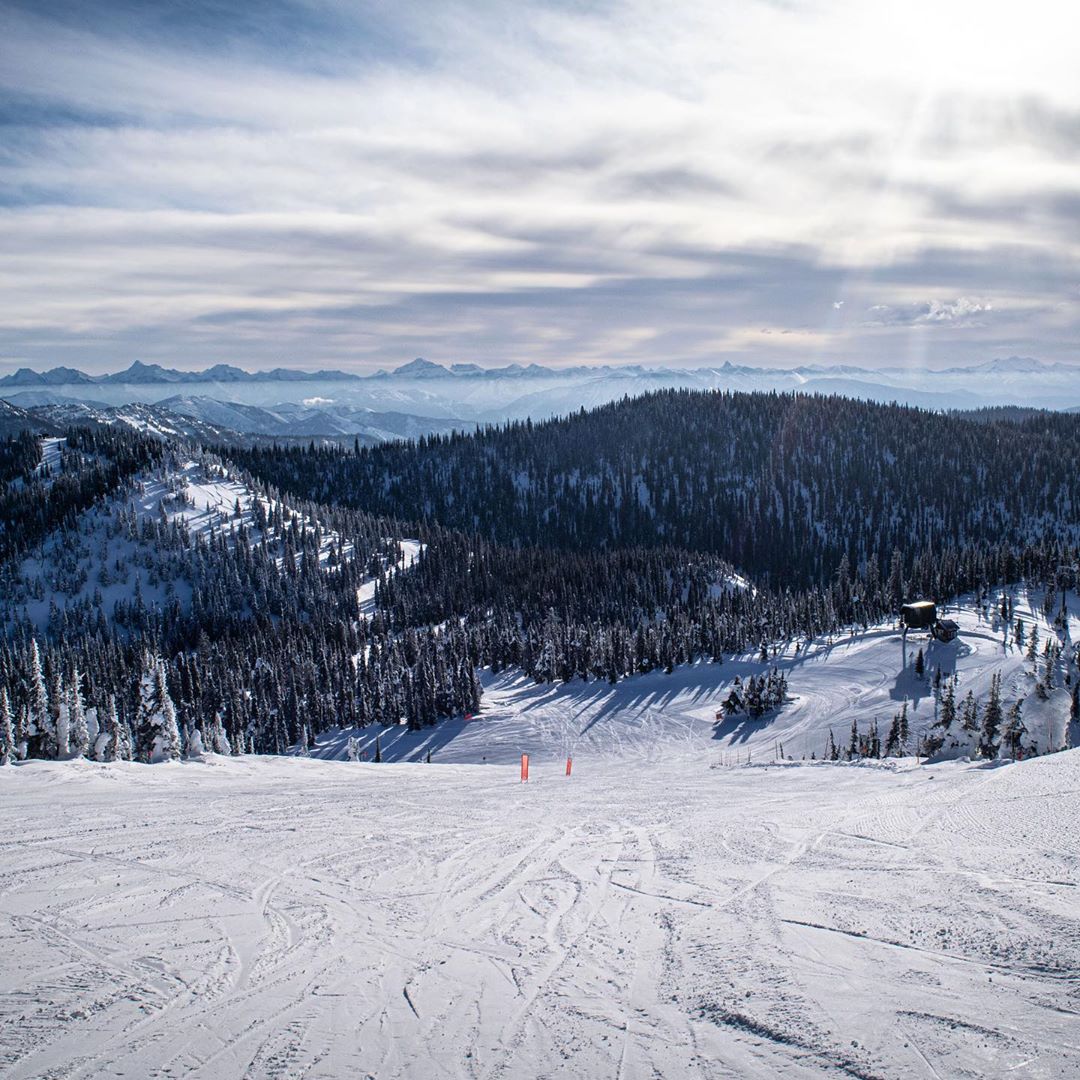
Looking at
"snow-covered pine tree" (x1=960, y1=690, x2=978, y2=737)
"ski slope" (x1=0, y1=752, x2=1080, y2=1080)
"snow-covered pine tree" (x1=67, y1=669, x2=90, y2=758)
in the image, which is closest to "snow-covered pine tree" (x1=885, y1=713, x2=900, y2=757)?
"snow-covered pine tree" (x1=960, y1=690, x2=978, y2=737)

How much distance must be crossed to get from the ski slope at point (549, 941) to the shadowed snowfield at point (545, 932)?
6 cm

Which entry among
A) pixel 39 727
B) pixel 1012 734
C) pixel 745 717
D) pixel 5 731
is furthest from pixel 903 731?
pixel 5 731

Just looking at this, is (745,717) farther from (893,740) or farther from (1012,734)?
(1012,734)

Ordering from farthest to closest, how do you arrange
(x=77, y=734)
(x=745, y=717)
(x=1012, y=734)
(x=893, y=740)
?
(x=745, y=717), (x=893, y=740), (x=77, y=734), (x=1012, y=734)

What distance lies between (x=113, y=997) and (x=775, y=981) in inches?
455

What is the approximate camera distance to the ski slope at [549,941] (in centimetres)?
1041

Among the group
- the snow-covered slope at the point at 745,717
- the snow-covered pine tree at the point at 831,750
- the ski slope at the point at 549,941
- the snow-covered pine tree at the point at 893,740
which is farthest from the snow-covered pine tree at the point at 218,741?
the snow-covered pine tree at the point at 893,740

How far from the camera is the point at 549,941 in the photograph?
14328 millimetres

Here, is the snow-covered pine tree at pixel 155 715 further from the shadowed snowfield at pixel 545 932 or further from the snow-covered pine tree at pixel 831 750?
the snow-covered pine tree at pixel 831 750

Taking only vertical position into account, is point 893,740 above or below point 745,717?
A: above

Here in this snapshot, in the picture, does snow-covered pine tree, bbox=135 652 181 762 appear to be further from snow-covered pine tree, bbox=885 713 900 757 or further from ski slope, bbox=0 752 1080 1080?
snow-covered pine tree, bbox=885 713 900 757

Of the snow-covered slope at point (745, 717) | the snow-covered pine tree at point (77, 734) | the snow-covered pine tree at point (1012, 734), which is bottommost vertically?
the snow-covered slope at point (745, 717)

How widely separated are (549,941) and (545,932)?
457 mm

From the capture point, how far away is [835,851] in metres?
18.9
